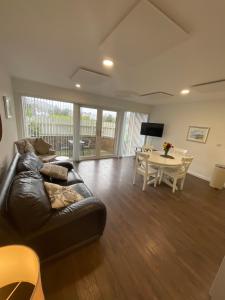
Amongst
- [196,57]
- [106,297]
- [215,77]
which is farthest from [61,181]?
[215,77]

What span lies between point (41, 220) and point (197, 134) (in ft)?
15.6

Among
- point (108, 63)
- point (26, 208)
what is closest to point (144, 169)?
point (108, 63)

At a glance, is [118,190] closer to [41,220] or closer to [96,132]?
[41,220]

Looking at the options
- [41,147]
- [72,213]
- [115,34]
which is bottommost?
[72,213]

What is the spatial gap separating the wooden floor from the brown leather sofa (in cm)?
23

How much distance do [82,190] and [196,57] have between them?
2.39 metres

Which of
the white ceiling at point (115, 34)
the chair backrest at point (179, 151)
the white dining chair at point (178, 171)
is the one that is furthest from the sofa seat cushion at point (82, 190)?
the chair backrest at point (179, 151)

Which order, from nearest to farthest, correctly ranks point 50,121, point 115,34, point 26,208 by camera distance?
point 26,208, point 115,34, point 50,121

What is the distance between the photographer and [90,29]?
130 cm

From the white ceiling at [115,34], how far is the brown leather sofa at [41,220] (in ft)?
5.14

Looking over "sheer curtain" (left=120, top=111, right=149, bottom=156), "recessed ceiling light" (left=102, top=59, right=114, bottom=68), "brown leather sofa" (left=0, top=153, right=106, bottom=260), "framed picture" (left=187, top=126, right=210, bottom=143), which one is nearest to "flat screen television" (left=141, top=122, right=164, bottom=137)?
"sheer curtain" (left=120, top=111, right=149, bottom=156)

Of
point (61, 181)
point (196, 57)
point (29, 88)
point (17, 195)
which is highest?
point (196, 57)

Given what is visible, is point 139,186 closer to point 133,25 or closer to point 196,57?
point 196,57

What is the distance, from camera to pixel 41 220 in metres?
1.13
